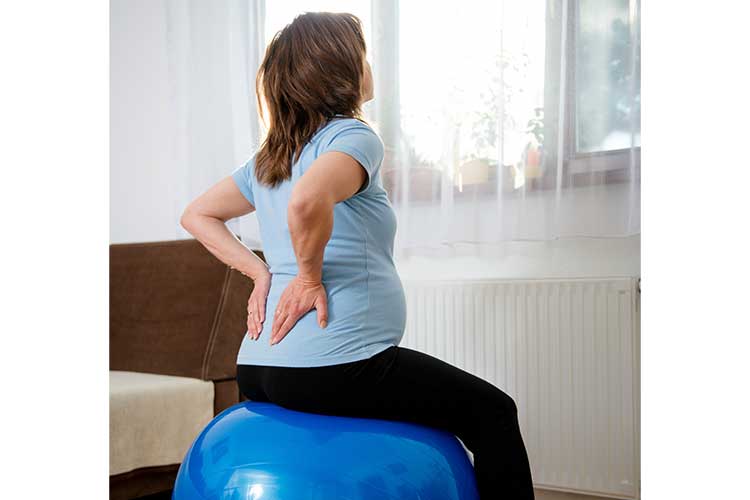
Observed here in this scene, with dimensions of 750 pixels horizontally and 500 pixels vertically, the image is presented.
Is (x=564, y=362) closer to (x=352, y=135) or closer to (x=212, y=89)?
(x=352, y=135)

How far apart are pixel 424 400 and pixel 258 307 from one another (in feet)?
1.17

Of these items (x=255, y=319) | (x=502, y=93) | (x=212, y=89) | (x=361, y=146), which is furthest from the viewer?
(x=212, y=89)

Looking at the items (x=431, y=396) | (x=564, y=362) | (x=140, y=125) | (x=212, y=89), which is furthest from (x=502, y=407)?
(x=140, y=125)

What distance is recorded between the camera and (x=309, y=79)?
4.46ft

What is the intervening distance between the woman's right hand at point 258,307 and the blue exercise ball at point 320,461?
15 cm

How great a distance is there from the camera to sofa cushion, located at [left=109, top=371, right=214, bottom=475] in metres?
2.14

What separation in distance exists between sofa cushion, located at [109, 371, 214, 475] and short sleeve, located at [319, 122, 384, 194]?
1.19 meters

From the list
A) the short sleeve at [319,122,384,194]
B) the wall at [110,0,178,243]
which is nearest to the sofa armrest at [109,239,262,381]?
the wall at [110,0,178,243]

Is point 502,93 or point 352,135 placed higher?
point 502,93

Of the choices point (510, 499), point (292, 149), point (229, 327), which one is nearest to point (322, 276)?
point (292, 149)

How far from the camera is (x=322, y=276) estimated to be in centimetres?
135

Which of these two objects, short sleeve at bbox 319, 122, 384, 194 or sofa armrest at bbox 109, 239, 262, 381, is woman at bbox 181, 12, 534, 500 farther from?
sofa armrest at bbox 109, 239, 262, 381
